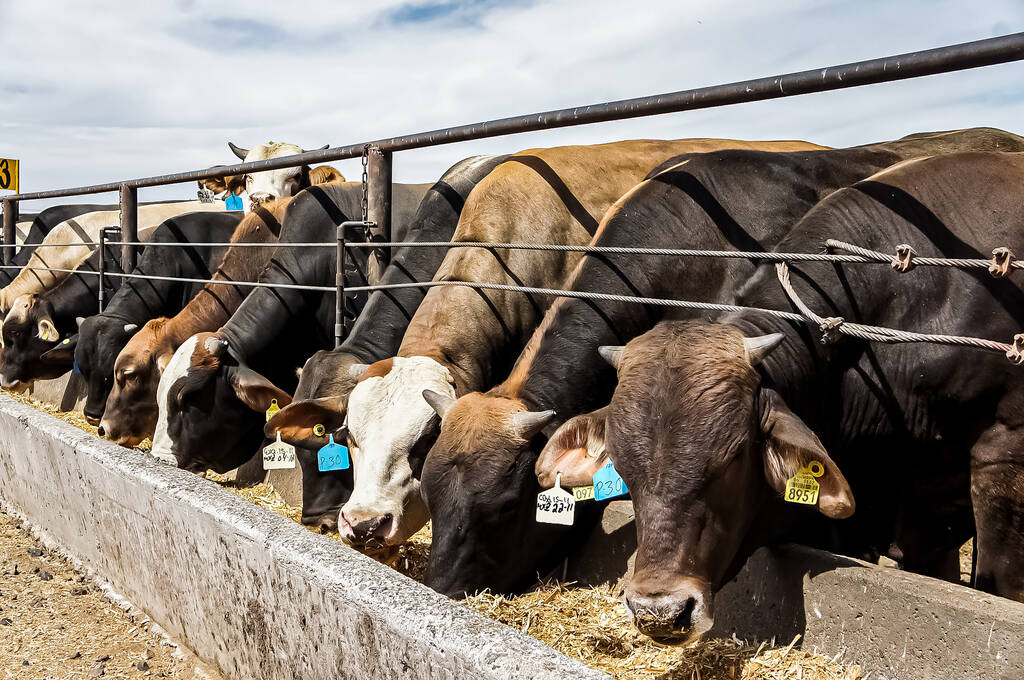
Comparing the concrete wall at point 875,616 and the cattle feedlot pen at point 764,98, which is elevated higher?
the cattle feedlot pen at point 764,98

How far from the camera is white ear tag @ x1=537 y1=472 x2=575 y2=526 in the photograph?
3160 mm

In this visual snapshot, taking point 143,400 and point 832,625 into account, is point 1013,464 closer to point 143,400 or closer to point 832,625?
point 832,625

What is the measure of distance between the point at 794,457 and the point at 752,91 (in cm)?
136

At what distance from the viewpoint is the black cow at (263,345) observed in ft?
18.8

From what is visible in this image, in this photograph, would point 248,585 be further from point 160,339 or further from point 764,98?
point 160,339

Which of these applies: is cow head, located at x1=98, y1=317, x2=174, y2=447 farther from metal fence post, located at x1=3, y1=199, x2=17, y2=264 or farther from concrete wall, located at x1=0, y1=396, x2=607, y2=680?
metal fence post, located at x1=3, y1=199, x2=17, y2=264

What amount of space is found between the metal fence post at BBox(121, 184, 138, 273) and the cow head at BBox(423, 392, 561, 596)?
5776 millimetres

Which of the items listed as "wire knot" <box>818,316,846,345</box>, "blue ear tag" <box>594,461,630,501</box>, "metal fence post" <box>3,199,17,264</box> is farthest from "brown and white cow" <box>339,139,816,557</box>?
"metal fence post" <box>3,199,17,264</box>

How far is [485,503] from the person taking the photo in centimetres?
345

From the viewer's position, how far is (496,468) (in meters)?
3.47

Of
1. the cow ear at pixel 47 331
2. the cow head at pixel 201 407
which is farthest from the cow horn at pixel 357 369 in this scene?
the cow ear at pixel 47 331

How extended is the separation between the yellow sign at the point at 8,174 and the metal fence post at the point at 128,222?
189 inches

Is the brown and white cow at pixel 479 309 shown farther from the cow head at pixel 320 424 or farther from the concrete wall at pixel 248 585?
the concrete wall at pixel 248 585

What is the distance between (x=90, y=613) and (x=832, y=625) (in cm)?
302
